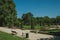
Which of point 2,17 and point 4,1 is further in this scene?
point 4,1

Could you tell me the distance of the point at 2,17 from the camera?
162 ft

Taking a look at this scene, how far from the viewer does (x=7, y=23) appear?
1956 inches

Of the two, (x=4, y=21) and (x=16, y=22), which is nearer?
(x=4, y=21)

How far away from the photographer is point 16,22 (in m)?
54.5

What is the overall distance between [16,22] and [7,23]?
5.23 meters

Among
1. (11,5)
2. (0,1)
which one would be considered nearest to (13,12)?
(11,5)

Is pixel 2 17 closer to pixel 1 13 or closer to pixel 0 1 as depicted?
pixel 1 13

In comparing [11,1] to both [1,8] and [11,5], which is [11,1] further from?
[1,8]

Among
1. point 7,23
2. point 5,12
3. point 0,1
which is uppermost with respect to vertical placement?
point 0,1

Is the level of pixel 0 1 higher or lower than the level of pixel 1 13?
higher

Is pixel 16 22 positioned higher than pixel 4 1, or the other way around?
pixel 4 1

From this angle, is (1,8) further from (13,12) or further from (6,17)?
(13,12)

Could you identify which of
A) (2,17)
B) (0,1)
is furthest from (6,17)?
(0,1)

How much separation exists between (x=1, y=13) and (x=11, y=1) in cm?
680
